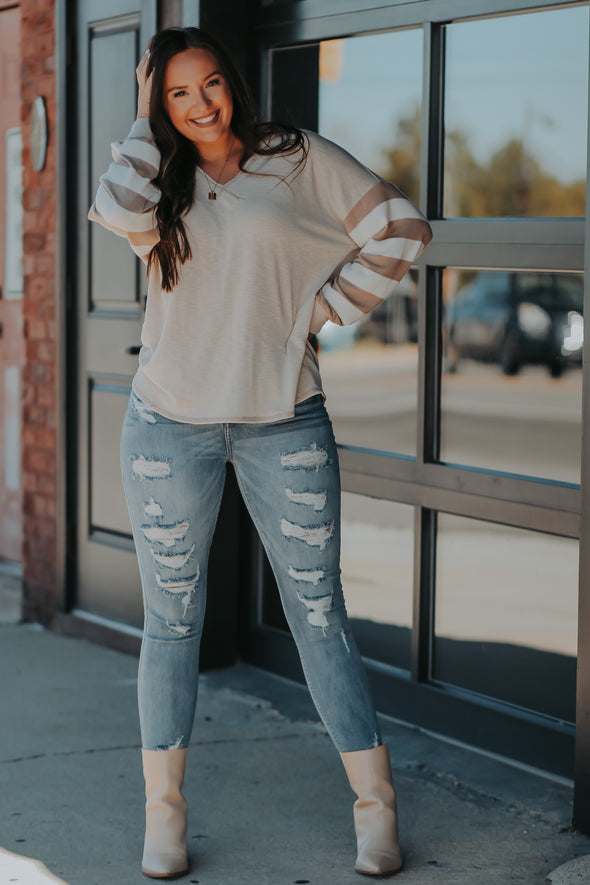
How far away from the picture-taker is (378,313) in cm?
2123

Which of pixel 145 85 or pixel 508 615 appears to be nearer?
pixel 145 85

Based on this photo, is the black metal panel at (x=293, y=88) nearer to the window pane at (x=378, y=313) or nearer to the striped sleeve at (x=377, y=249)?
the window pane at (x=378, y=313)

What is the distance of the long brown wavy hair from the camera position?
2.50 meters

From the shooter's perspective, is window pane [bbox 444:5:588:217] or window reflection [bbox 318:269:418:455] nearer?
window reflection [bbox 318:269:418:455]

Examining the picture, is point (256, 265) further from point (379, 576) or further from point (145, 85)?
point (379, 576)

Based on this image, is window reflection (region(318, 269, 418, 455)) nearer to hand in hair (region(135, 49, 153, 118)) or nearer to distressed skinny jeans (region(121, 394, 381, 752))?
distressed skinny jeans (region(121, 394, 381, 752))

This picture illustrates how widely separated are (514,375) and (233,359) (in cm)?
1448

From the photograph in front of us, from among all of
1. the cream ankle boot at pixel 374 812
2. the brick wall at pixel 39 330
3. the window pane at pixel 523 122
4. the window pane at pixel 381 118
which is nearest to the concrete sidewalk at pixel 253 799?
the cream ankle boot at pixel 374 812

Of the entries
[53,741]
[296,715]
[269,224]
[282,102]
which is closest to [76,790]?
[53,741]

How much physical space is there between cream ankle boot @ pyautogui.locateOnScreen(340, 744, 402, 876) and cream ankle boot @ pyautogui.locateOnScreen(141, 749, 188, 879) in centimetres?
37

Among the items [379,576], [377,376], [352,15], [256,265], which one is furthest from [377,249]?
[377,376]

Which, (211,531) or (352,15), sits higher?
(352,15)

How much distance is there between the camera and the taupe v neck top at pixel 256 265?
8.27ft

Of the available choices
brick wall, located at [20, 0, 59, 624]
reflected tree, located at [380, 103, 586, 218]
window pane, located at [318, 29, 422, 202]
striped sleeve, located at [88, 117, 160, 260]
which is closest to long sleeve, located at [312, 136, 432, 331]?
striped sleeve, located at [88, 117, 160, 260]
